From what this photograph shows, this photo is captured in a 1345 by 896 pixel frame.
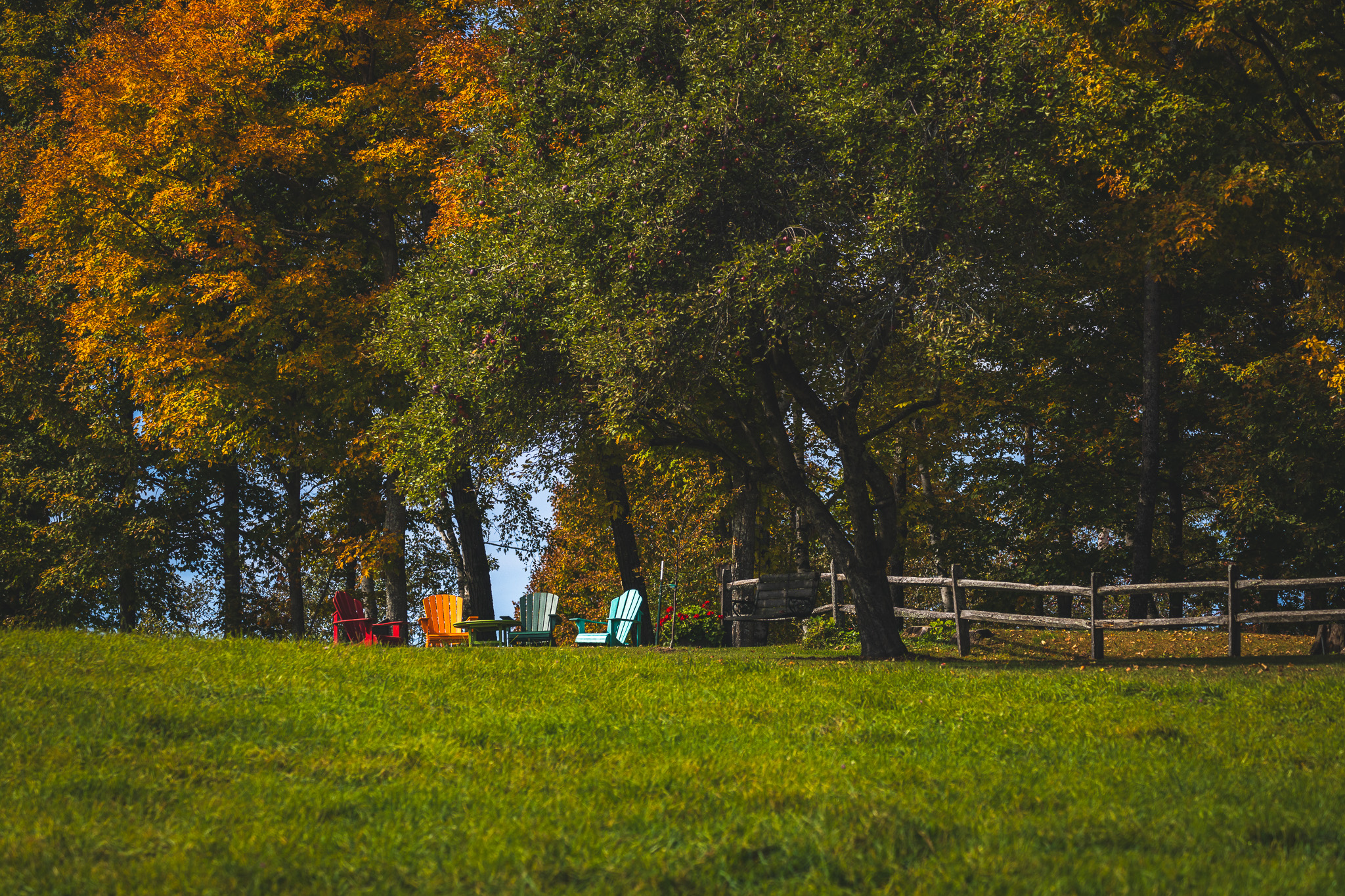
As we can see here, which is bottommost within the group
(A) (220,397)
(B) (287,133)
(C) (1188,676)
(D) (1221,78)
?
(C) (1188,676)

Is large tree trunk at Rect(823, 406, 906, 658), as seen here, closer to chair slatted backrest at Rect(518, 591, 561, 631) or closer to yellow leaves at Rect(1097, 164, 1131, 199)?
chair slatted backrest at Rect(518, 591, 561, 631)

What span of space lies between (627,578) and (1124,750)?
1692cm

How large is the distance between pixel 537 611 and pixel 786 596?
4694mm

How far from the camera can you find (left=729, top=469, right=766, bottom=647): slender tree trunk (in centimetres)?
2188

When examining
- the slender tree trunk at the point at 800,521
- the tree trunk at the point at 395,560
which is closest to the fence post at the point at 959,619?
the slender tree trunk at the point at 800,521

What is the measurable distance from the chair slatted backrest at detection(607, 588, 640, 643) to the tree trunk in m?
4.91

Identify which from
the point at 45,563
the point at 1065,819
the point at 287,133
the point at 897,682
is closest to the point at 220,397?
the point at 287,133

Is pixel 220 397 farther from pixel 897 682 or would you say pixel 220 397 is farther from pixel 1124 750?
pixel 1124 750

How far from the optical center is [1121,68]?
18047mm

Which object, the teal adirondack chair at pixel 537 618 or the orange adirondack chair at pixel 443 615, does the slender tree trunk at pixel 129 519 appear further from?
the teal adirondack chair at pixel 537 618

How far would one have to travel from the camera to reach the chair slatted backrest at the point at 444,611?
1870 centimetres

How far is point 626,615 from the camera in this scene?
19469 millimetres

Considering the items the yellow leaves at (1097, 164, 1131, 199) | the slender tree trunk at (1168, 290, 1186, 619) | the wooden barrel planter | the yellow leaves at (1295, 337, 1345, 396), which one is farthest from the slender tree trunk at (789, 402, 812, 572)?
the yellow leaves at (1295, 337, 1345, 396)

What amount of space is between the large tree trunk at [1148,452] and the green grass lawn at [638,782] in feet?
34.4
